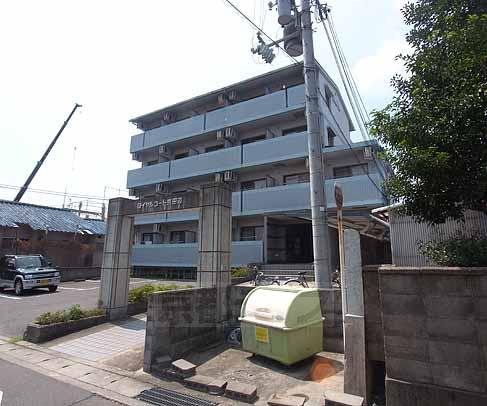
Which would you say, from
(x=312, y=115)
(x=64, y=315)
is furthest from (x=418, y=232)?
(x=64, y=315)

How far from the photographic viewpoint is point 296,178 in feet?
63.1

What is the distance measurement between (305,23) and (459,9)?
15.5ft

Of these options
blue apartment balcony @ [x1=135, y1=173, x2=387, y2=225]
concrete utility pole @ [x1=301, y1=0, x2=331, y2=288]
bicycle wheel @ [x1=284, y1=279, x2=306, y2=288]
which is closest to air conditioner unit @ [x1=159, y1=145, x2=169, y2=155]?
blue apartment balcony @ [x1=135, y1=173, x2=387, y2=225]

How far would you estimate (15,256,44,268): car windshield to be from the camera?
16.0 m

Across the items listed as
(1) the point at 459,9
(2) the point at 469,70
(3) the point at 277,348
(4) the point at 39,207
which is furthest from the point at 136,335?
(4) the point at 39,207

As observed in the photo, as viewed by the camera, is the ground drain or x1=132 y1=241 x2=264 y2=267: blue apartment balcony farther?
x1=132 y1=241 x2=264 y2=267: blue apartment balcony

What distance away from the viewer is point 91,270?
75.5 feet

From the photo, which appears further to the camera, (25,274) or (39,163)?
(39,163)

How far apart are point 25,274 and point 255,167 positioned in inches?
553

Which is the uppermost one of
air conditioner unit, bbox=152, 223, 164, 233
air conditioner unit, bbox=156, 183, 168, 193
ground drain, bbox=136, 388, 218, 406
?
air conditioner unit, bbox=156, 183, 168, 193

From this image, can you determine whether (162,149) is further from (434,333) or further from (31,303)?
(434,333)

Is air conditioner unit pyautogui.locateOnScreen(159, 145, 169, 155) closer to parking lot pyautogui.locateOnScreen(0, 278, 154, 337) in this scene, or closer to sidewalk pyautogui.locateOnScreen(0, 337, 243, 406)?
parking lot pyautogui.locateOnScreen(0, 278, 154, 337)

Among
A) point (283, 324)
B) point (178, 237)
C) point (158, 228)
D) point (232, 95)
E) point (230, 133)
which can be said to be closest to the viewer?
point (283, 324)

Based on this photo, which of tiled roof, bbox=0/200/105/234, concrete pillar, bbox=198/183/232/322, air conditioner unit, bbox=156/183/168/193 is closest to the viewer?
concrete pillar, bbox=198/183/232/322
